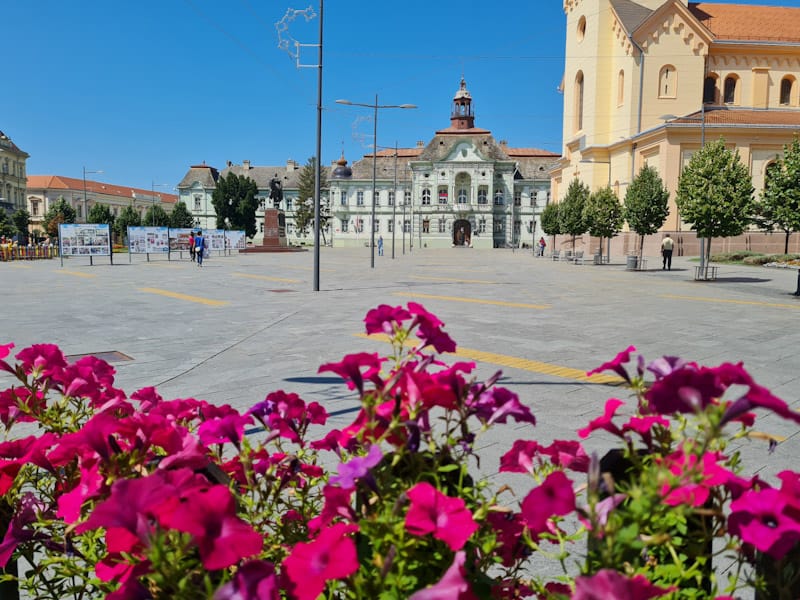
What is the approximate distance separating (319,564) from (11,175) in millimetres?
120119

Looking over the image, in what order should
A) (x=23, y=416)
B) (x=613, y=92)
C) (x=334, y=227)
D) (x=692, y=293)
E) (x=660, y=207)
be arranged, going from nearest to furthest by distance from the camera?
(x=23, y=416) < (x=692, y=293) < (x=660, y=207) < (x=613, y=92) < (x=334, y=227)

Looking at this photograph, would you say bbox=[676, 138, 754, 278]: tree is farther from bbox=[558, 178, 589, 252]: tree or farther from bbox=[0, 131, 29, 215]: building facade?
bbox=[0, 131, 29, 215]: building facade

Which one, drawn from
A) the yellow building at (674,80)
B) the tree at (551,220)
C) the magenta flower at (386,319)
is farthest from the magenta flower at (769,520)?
the tree at (551,220)

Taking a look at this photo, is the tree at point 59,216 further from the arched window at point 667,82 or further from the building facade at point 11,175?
the arched window at point 667,82

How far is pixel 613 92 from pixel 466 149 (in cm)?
3382

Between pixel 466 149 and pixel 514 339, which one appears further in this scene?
pixel 466 149

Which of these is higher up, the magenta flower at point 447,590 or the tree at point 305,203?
the tree at point 305,203

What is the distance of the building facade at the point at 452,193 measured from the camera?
267ft

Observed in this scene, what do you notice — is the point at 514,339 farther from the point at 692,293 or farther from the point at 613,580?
the point at 692,293

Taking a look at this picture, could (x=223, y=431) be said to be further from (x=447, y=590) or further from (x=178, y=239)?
(x=178, y=239)

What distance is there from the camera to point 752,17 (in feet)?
165

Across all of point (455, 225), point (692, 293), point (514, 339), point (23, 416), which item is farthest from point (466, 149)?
point (23, 416)

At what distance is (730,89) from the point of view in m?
47.3

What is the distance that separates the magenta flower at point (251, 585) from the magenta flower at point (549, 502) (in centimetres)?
42
